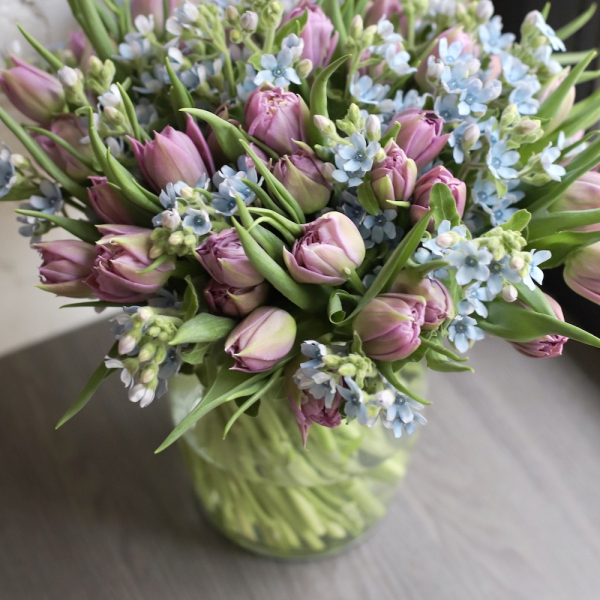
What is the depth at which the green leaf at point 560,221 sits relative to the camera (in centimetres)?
35

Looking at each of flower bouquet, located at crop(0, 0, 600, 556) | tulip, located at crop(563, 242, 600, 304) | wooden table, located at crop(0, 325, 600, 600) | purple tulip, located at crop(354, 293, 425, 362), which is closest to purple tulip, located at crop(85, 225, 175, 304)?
flower bouquet, located at crop(0, 0, 600, 556)

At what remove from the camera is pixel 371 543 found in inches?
23.2

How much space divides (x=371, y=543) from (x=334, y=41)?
41 centimetres

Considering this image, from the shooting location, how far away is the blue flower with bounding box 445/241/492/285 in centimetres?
30

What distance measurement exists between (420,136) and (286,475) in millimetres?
278

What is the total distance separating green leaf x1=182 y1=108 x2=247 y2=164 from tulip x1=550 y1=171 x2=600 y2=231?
7.2 inches

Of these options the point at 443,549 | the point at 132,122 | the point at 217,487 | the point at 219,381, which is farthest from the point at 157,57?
the point at 443,549

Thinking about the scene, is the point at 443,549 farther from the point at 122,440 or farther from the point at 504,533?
the point at 122,440

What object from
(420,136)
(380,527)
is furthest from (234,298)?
(380,527)

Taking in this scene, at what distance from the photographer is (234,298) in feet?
1.10

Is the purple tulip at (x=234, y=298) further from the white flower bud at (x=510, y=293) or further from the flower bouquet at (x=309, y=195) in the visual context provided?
the white flower bud at (x=510, y=293)

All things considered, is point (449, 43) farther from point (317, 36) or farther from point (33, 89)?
point (33, 89)

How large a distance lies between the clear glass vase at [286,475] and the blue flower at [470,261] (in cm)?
20

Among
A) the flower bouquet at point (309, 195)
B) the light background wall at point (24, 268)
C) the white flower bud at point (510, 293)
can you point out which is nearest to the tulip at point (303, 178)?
the flower bouquet at point (309, 195)
